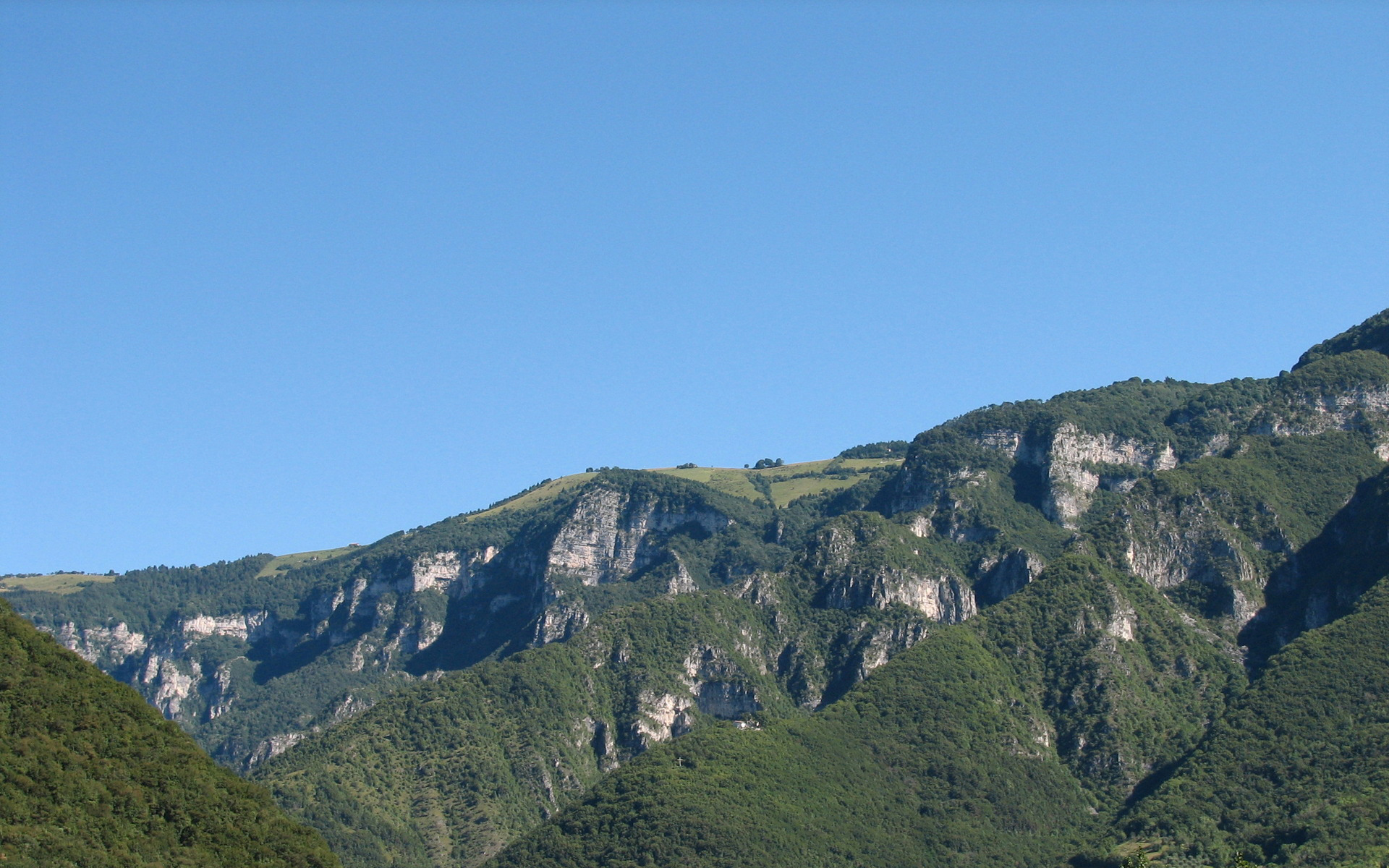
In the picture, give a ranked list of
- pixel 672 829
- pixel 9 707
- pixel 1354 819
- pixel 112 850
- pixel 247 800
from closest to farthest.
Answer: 1. pixel 112 850
2. pixel 9 707
3. pixel 247 800
4. pixel 1354 819
5. pixel 672 829

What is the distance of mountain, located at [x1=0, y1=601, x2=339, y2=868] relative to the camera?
4555 inches

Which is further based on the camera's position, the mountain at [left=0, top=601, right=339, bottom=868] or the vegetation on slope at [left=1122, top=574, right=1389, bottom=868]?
the vegetation on slope at [left=1122, top=574, right=1389, bottom=868]

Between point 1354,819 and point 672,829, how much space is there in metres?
65.3

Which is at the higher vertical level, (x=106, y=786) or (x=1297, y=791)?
(x=106, y=786)

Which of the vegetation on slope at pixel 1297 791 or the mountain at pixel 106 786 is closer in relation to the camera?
the mountain at pixel 106 786

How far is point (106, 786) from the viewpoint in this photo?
402ft

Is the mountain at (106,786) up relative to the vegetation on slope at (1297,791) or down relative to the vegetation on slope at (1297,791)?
up

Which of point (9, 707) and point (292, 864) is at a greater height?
point (9, 707)

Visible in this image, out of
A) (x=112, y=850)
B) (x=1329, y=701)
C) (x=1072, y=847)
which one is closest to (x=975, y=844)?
(x=1072, y=847)

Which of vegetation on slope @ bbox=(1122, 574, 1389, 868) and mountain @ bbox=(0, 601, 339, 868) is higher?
mountain @ bbox=(0, 601, 339, 868)

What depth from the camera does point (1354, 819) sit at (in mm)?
171750

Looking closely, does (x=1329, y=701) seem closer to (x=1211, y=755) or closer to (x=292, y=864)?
(x=1211, y=755)

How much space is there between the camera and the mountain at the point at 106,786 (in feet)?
380

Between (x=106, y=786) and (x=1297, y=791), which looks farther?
(x=1297, y=791)
